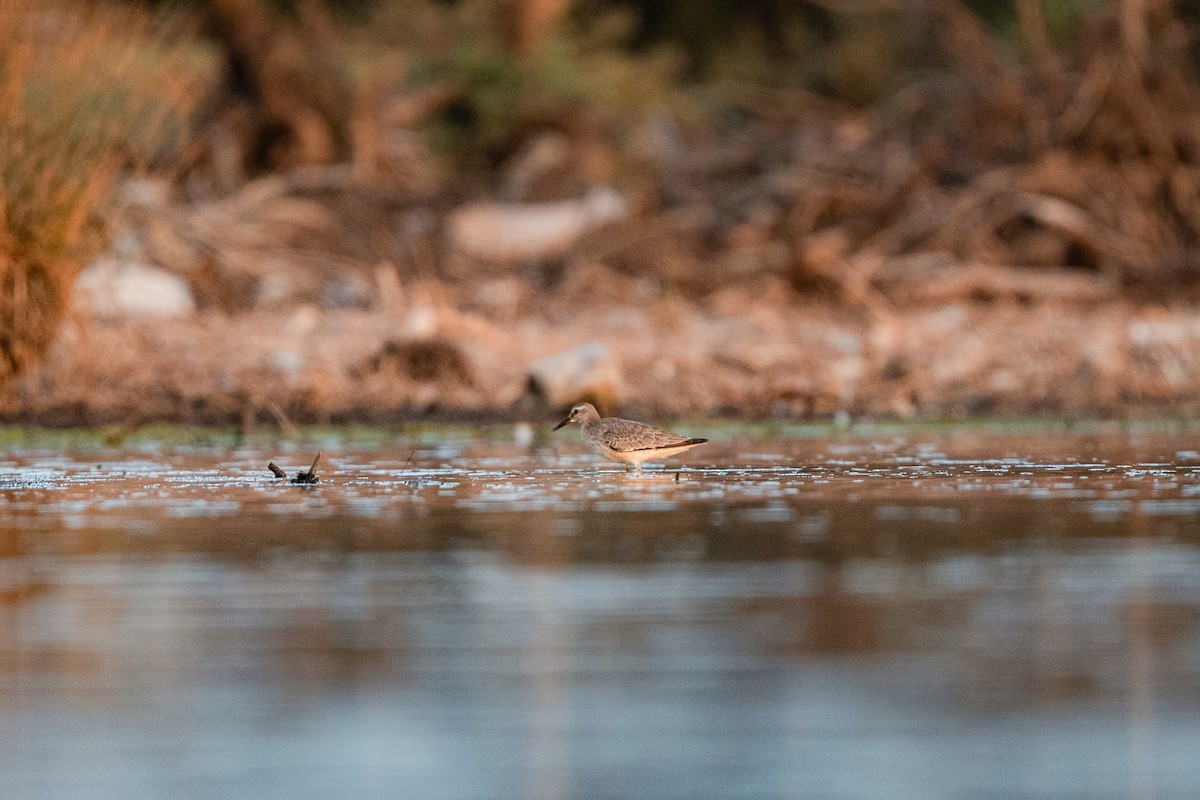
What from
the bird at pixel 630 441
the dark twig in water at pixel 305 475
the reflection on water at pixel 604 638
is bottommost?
the reflection on water at pixel 604 638

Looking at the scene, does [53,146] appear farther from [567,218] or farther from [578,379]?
[567,218]

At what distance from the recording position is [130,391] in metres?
11.8

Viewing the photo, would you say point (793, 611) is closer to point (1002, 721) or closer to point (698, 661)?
point (698, 661)

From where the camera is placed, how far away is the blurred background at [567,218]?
36.8 ft

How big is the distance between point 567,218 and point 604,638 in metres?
12.9

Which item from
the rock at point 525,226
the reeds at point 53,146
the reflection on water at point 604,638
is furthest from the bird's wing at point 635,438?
the rock at point 525,226

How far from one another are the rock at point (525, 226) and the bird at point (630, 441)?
8368 millimetres

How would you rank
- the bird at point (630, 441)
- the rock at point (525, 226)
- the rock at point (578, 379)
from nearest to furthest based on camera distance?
the bird at point (630, 441), the rock at point (578, 379), the rock at point (525, 226)

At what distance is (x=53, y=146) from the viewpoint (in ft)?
34.0

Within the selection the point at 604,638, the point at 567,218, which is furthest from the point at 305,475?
the point at 567,218

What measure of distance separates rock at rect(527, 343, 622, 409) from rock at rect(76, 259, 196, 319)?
290cm

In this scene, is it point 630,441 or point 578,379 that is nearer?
point 630,441

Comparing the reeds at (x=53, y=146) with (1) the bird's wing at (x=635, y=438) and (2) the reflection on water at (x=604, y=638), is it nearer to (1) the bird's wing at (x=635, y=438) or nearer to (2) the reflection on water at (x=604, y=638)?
(2) the reflection on water at (x=604, y=638)

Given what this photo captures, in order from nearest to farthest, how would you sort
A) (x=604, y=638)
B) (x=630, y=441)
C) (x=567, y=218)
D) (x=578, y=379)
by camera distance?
(x=604, y=638) < (x=630, y=441) < (x=578, y=379) < (x=567, y=218)
